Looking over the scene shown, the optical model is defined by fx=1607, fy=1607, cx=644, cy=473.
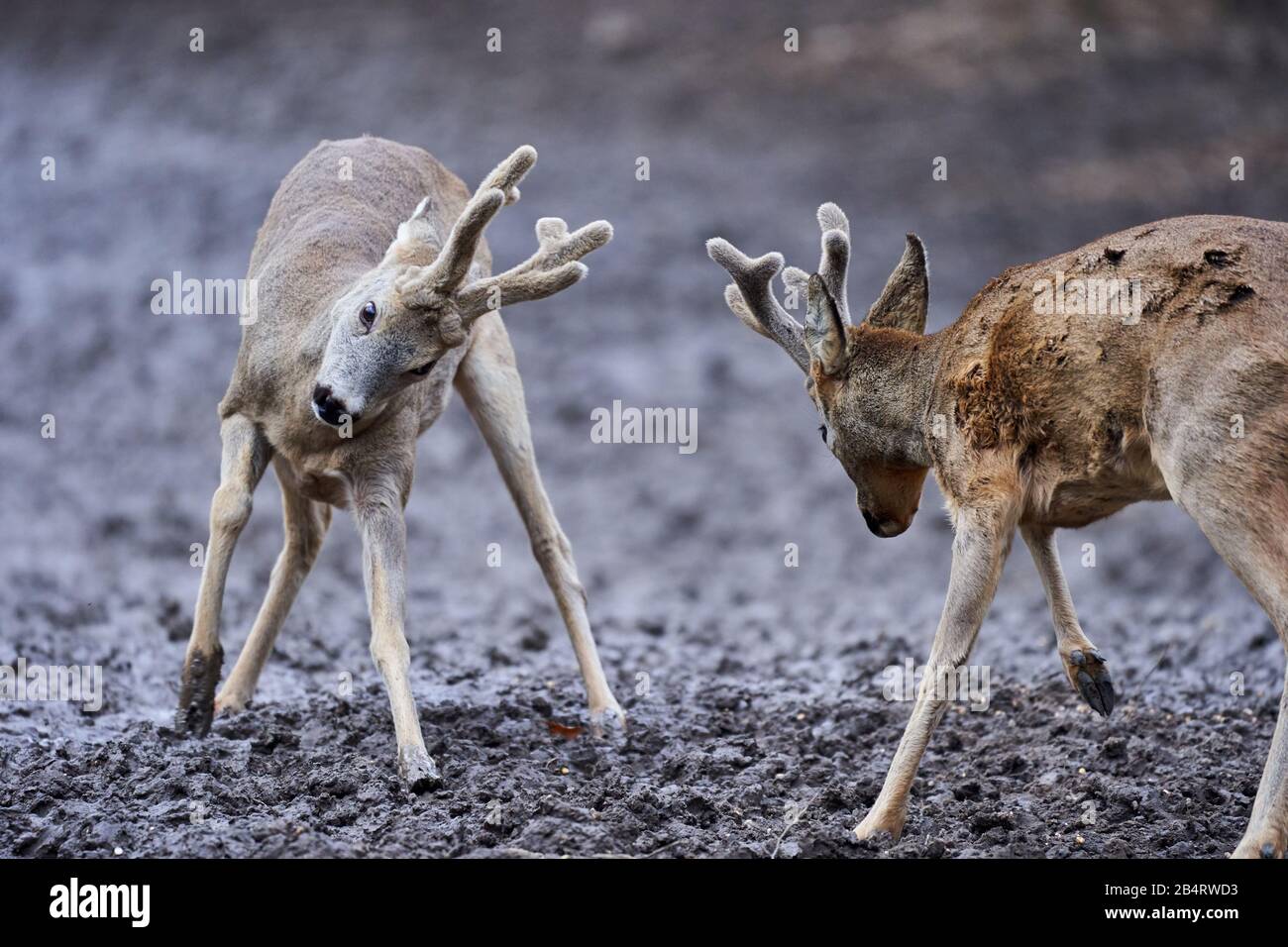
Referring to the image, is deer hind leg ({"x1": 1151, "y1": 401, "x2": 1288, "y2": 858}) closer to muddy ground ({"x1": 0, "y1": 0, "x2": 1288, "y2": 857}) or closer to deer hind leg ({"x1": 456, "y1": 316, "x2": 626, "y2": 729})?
muddy ground ({"x1": 0, "y1": 0, "x2": 1288, "y2": 857})

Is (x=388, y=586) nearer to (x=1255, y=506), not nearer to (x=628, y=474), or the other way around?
(x=1255, y=506)

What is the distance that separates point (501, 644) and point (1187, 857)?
5.17 metres

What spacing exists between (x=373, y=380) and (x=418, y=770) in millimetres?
1568

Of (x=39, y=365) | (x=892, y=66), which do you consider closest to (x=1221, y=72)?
(x=892, y=66)

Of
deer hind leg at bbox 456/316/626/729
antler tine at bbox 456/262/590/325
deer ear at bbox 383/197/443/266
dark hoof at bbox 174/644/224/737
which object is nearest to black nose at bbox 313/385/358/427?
antler tine at bbox 456/262/590/325

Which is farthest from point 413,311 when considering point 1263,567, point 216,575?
point 1263,567

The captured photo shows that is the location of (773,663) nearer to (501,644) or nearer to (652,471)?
(501,644)

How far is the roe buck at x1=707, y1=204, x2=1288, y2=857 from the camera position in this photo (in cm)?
537

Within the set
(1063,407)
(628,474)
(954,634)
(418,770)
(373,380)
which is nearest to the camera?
(1063,407)

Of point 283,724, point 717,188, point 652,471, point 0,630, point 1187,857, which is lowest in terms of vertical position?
point 1187,857

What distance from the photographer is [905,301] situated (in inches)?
277

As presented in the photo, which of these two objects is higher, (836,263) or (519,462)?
(836,263)

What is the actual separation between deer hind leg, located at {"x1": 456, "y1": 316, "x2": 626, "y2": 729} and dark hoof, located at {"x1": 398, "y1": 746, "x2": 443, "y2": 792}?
162 centimetres
